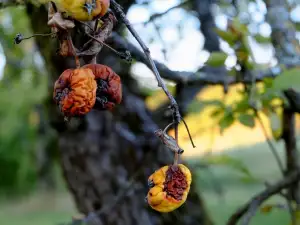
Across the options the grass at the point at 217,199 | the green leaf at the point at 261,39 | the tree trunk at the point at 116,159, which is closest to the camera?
the green leaf at the point at 261,39

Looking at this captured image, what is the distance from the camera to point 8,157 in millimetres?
10234

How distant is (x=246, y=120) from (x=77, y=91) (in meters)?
0.84

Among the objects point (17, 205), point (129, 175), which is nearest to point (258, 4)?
point (129, 175)

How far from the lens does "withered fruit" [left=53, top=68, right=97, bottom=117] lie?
0.67 meters

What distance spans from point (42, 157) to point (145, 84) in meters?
7.47

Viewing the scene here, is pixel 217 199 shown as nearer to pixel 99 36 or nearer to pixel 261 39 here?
pixel 261 39

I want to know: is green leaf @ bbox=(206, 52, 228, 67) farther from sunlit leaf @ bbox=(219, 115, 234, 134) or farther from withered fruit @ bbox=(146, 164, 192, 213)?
withered fruit @ bbox=(146, 164, 192, 213)

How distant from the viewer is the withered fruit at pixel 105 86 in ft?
2.35

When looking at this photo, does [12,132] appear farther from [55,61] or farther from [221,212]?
[55,61]

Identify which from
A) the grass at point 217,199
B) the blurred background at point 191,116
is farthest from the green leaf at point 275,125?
the grass at point 217,199

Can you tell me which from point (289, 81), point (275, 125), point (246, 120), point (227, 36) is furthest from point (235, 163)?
point (289, 81)

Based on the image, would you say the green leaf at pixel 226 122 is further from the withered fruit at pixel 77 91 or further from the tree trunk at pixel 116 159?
the withered fruit at pixel 77 91

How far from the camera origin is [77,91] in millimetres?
658

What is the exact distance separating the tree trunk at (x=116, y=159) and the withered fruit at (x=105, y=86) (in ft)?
4.64
